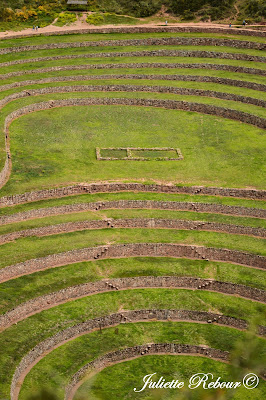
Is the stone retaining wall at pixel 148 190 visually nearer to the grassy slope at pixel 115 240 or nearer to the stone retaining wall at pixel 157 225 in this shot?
the stone retaining wall at pixel 157 225

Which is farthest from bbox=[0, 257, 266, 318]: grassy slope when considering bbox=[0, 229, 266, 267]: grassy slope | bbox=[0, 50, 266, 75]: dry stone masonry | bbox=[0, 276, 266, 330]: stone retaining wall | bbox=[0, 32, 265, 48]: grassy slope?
bbox=[0, 32, 265, 48]: grassy slope

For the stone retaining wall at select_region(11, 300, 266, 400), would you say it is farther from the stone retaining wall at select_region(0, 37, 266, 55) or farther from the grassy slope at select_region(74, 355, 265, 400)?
the stone retaining wall at select_region(0, 37, 266, 55)

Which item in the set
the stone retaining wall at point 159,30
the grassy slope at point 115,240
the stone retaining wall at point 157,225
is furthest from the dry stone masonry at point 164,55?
the grassy slope at point 115,240

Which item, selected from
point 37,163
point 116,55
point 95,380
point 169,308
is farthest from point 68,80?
point 95,380

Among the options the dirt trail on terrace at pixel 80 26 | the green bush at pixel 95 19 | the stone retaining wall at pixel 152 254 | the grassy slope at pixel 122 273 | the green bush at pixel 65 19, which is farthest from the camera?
the green bush at pixel 65 19

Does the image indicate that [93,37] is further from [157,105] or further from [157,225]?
[157,225]
